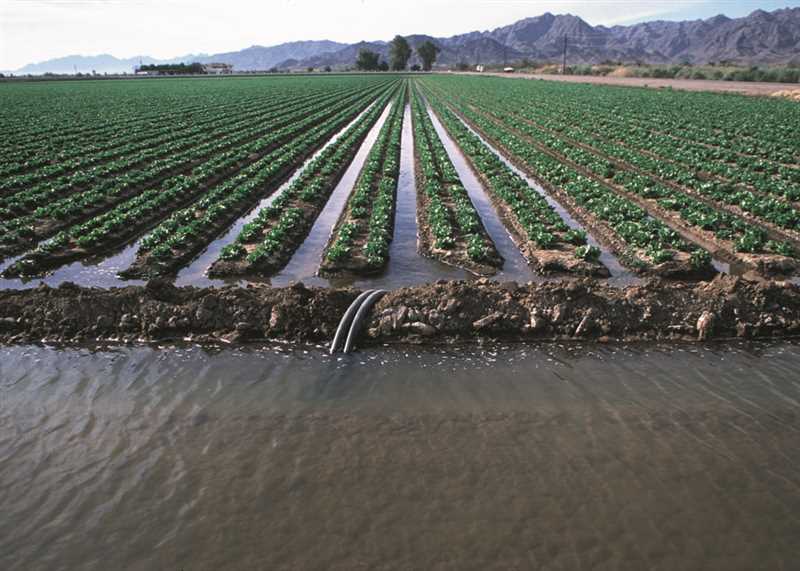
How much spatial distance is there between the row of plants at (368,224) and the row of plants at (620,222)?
19.3ft

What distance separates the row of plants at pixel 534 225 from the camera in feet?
40.7

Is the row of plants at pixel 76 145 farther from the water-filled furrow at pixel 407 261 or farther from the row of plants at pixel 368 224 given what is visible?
the water-filled furrow at pixel 407 261

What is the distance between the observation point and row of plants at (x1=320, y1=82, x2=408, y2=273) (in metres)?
12.6

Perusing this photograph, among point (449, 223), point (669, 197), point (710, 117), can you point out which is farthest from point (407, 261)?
point (710, 117)

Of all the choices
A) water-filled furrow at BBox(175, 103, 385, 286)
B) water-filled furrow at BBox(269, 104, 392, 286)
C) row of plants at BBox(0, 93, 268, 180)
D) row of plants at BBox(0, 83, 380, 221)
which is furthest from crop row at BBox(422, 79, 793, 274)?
row of plants at BBox(0, 93, 268, 180)

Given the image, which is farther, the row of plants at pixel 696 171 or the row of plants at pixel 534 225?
the row of plants at pixel 696 171

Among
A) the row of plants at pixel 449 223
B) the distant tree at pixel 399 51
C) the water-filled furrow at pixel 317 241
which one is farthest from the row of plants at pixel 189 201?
the distant tree at pixel 399 51

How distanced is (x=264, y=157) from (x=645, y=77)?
9275 cm

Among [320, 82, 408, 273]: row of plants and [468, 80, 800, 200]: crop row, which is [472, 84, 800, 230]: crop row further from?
[320, 82, 408, 273]: row of plants

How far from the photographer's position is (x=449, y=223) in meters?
15.1

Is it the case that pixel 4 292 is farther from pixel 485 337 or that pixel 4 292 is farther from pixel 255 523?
pixel 485 337

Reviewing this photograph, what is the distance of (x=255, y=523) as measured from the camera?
18.6 ft

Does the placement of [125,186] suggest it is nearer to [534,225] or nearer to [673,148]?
[534,225]

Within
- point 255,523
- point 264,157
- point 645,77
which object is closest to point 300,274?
point 255,523
